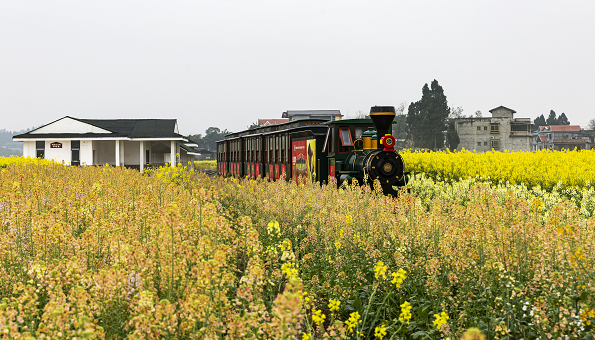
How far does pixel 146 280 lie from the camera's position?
11.1 ft

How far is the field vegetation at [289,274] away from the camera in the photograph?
9.78 ft

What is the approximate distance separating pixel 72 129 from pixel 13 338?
1450 inches

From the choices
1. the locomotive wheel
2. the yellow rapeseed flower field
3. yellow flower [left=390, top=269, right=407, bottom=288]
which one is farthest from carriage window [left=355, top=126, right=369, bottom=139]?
yellow flower [left=390, top=269, right=407, bottom=288]

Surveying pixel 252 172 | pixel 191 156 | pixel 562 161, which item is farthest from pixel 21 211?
pixel 191 156

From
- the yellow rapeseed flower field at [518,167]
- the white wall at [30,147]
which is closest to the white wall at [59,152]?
the white wall at [30,147]

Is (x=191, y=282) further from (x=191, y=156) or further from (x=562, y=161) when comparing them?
(x=191, y=156)

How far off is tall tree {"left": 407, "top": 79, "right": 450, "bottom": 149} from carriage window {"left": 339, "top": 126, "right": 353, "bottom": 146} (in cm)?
6286

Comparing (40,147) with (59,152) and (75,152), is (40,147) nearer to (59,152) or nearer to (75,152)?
(59,152)

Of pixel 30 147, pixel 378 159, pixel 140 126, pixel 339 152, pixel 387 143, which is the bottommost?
pixel 378 159

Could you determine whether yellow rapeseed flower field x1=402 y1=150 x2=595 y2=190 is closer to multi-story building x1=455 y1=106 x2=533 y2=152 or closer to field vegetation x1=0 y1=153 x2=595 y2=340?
field vegetation x1=0 y1=153 x2=595 y2=340

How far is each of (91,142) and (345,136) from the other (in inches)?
1085

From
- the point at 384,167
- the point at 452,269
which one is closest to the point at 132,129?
the point at 384,167

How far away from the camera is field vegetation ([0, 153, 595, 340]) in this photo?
2980 millimetres

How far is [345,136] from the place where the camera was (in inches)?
532
